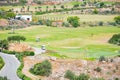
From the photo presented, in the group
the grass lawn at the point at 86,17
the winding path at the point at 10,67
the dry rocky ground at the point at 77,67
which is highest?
the winding path at the point at 10,67


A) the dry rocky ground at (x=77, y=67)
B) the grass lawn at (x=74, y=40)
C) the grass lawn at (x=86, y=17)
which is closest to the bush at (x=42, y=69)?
the dry rocky ground at (x=77, y=67)

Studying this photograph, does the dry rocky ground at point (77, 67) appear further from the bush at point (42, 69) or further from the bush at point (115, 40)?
the bush at point (115, 40)

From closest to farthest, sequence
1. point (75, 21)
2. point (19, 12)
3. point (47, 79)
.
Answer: point (47, 79) < point (75, 21) < point (19, 12)

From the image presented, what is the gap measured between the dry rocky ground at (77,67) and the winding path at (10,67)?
141 centimetres

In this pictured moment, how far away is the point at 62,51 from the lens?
75.6 meters

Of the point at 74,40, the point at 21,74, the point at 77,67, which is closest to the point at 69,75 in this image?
the point at 21,74

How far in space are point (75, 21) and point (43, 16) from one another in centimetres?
2534

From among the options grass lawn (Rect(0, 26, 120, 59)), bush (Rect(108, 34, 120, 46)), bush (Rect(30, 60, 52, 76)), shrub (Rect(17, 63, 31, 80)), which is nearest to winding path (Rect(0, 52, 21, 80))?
shrub (Rect(17, 63, 31, 80))

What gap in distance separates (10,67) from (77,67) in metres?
9.78

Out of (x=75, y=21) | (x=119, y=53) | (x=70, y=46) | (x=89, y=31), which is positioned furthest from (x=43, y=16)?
(x=119, y=53)

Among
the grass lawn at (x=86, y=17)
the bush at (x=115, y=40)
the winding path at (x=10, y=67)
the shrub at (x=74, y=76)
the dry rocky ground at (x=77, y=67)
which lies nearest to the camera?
the shrub at (x=74, y=76)

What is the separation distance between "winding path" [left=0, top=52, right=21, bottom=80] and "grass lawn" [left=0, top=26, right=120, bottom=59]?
33.5 ft

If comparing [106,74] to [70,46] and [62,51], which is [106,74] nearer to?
[62,51]

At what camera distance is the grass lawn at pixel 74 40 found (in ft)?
245
